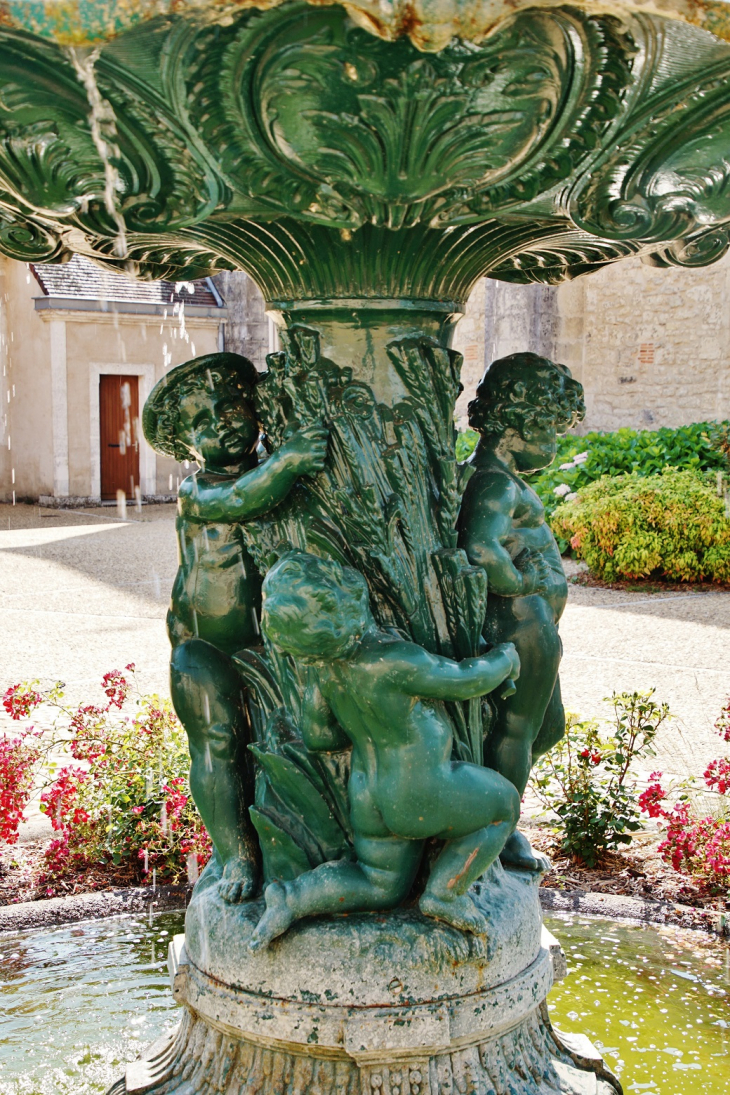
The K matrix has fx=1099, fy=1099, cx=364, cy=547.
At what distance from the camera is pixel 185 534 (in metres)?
2.67

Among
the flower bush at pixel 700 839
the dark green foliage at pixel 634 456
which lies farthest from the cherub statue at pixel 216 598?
the dark green foliage at pixel 634 456

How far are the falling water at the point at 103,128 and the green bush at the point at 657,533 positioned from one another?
980cm

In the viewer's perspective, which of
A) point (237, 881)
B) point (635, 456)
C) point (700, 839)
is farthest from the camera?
point (635, 456)

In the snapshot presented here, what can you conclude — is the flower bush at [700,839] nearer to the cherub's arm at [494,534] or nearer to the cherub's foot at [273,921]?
the cherub's arm at [494,534]

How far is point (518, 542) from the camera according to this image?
2691 mm

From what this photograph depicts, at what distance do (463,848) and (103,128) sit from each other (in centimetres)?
159

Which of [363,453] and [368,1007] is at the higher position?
[363,453]

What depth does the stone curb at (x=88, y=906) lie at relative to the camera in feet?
12.6

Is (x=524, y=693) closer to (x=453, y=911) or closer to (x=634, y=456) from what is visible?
(x=453, y=911)

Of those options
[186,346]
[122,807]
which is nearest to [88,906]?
[122,807]

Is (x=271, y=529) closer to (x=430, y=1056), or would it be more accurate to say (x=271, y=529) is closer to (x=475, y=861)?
(x=475, y=861)

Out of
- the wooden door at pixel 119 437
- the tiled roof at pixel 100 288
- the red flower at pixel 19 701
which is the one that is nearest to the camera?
the red flower at pixel 19 701

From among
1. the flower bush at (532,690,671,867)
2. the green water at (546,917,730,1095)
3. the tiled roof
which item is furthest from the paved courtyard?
the tiled roof

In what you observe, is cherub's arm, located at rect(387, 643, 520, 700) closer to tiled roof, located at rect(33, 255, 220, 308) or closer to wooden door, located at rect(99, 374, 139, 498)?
tiled roof, located at rect(33, 255, 220, 308)
